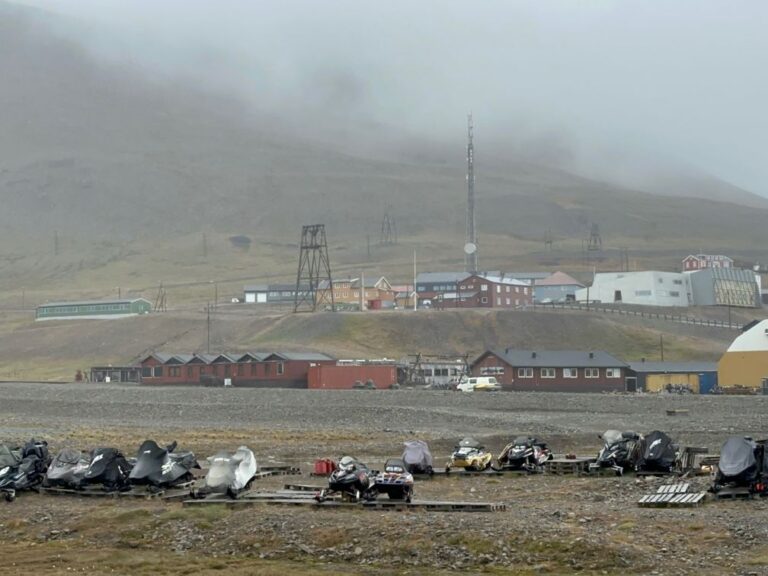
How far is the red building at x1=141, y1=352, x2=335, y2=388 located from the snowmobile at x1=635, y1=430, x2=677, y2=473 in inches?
2239

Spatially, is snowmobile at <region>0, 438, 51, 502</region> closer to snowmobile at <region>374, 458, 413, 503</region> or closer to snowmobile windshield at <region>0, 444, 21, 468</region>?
snowmobile windshield at <region>0, 444, 21, 468</region>

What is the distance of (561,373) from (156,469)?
192 feet

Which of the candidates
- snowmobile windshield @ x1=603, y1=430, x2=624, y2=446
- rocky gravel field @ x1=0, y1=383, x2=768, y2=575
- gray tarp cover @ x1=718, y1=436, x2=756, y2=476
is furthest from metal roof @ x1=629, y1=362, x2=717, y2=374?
gray tarp cover @ x1=718, y1=436, x2=756, y2=476

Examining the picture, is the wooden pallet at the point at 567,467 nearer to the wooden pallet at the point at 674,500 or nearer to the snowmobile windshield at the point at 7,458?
the wooden pallet at the point at 674,500

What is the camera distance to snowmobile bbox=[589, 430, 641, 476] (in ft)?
96.9

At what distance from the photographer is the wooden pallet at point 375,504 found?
76.1 feet

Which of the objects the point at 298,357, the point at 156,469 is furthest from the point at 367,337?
the point at 156,469

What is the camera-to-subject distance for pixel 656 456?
28.6m

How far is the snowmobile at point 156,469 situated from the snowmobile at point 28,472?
2.30 meters

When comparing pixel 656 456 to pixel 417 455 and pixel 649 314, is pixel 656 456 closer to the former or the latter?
pixel 417 455

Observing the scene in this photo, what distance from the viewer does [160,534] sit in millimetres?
22266

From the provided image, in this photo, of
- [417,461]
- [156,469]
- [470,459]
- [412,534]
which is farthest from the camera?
[470,459]

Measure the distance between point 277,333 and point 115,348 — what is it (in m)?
15.3

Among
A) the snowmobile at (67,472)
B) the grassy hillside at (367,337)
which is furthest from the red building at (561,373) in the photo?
the snowmobile at (67,472)
